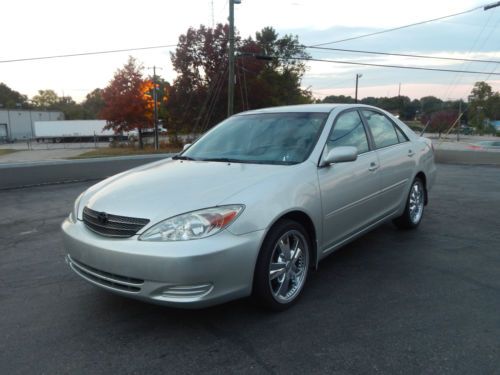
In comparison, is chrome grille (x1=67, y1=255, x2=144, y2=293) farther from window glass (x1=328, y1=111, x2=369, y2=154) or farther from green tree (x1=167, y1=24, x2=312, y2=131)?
green tree (x1=167, y1=24, x2=312, y2=131)

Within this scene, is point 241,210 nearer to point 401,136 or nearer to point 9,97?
point 401,136

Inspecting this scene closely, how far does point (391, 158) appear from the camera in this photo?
4715mm

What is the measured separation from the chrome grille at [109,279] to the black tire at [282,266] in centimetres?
82

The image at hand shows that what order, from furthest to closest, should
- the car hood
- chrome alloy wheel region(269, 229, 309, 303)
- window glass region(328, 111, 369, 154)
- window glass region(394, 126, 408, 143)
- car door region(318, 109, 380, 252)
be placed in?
window glass region(394, 126, 408, 143), window glass region(328, 111, 369, 154), car door region(318, 109, 380, 252), chrome alloy wheel region(269, 229, 309, 303), the car hood

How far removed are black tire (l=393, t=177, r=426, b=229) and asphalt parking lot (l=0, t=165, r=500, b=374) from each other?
563mm

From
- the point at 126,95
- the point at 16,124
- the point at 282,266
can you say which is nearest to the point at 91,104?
the point at 16,124

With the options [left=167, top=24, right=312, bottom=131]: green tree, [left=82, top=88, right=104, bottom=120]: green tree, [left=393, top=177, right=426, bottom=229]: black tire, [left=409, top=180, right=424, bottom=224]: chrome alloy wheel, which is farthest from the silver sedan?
[left=82, top=88, right=104, bottom=120]: green tree

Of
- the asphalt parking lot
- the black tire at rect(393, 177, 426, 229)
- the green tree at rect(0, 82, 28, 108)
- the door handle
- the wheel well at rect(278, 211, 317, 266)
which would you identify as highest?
the green tree at rect(0, 82, 28, 108)

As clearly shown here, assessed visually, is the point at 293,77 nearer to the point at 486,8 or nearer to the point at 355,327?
the point at 486,8

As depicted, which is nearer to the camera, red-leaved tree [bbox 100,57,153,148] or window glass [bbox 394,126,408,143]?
window glass [bbox 394,126,408,143]

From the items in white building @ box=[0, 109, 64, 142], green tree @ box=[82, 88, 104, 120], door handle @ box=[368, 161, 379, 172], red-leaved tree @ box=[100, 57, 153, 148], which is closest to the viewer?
door handle @ box=[368, 161, 379, 172]

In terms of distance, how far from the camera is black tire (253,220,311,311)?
302cm

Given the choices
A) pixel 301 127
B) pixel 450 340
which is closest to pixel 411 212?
pixel 301 127

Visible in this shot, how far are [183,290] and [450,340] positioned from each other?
179 cm
